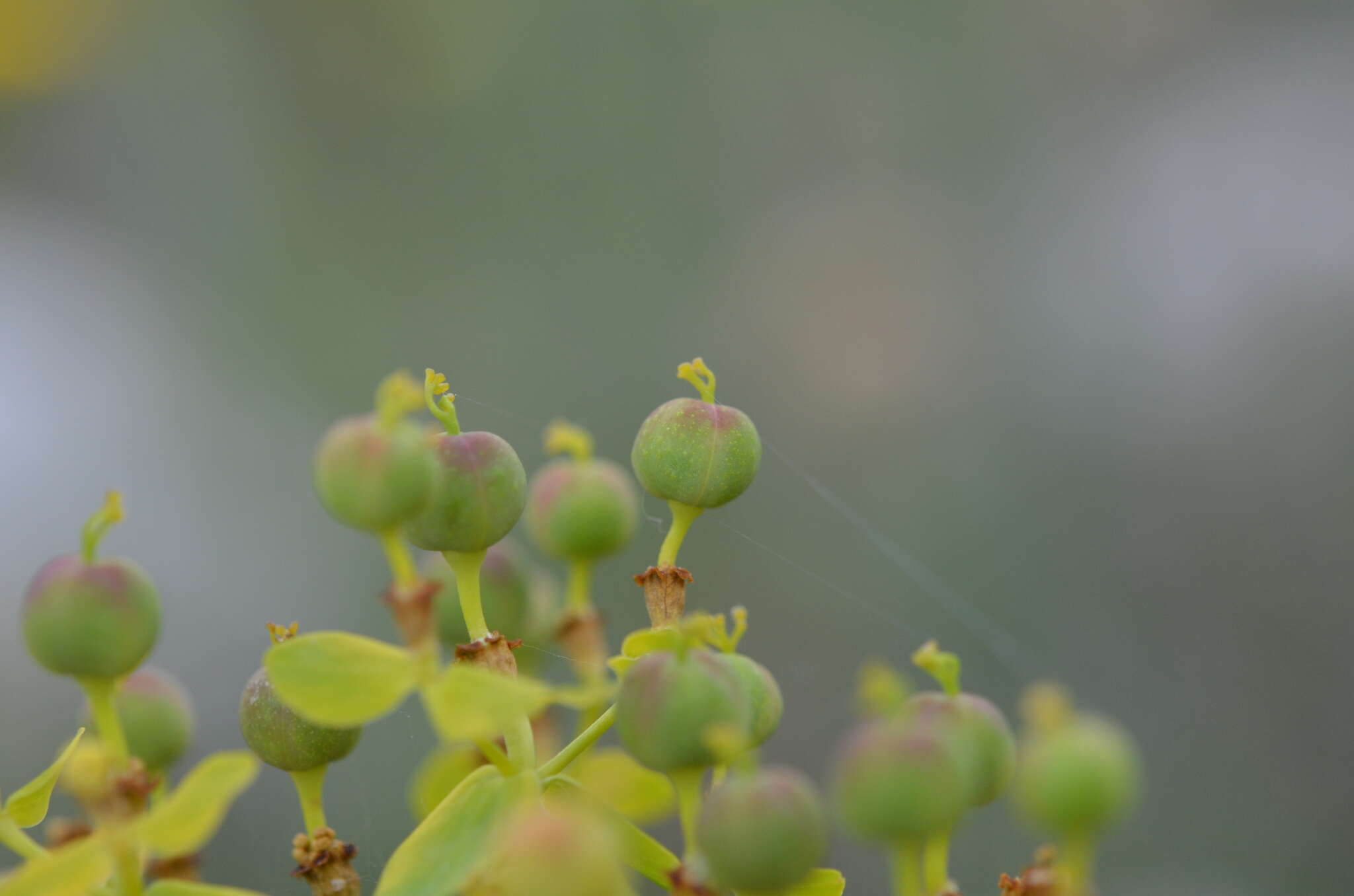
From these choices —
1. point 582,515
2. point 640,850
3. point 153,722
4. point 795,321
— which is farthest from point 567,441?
point 795,321

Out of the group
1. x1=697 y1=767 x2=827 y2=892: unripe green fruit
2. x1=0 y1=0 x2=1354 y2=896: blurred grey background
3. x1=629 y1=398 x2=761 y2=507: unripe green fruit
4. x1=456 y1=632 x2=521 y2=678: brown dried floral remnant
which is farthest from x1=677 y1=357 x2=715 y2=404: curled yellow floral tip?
x1=0 y1=0 x2=1354 y2=896: blurred grey background

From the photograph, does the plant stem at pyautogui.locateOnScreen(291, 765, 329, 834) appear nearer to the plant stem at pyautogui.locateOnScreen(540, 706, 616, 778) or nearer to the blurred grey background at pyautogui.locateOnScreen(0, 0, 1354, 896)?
the plant stem at pyautogui.locateOnScreen(540, 706, 616, 778)

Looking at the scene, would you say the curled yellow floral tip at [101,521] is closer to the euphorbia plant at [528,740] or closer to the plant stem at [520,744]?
the euphorbia plant at [528,740]

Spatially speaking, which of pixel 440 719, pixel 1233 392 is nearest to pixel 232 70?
pixel 1233 392

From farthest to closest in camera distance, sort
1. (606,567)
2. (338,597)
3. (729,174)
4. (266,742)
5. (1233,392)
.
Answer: (729,174) → (1233,392) → (338,597) → (606,567) → (266,742)

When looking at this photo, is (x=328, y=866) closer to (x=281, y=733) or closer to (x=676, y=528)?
(x=281, y=733)

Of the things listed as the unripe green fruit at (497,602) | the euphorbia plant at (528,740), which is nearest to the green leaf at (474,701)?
the euphorbia plant at (528,740)

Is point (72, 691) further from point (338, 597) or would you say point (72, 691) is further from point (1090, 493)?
point (1090, 493)
